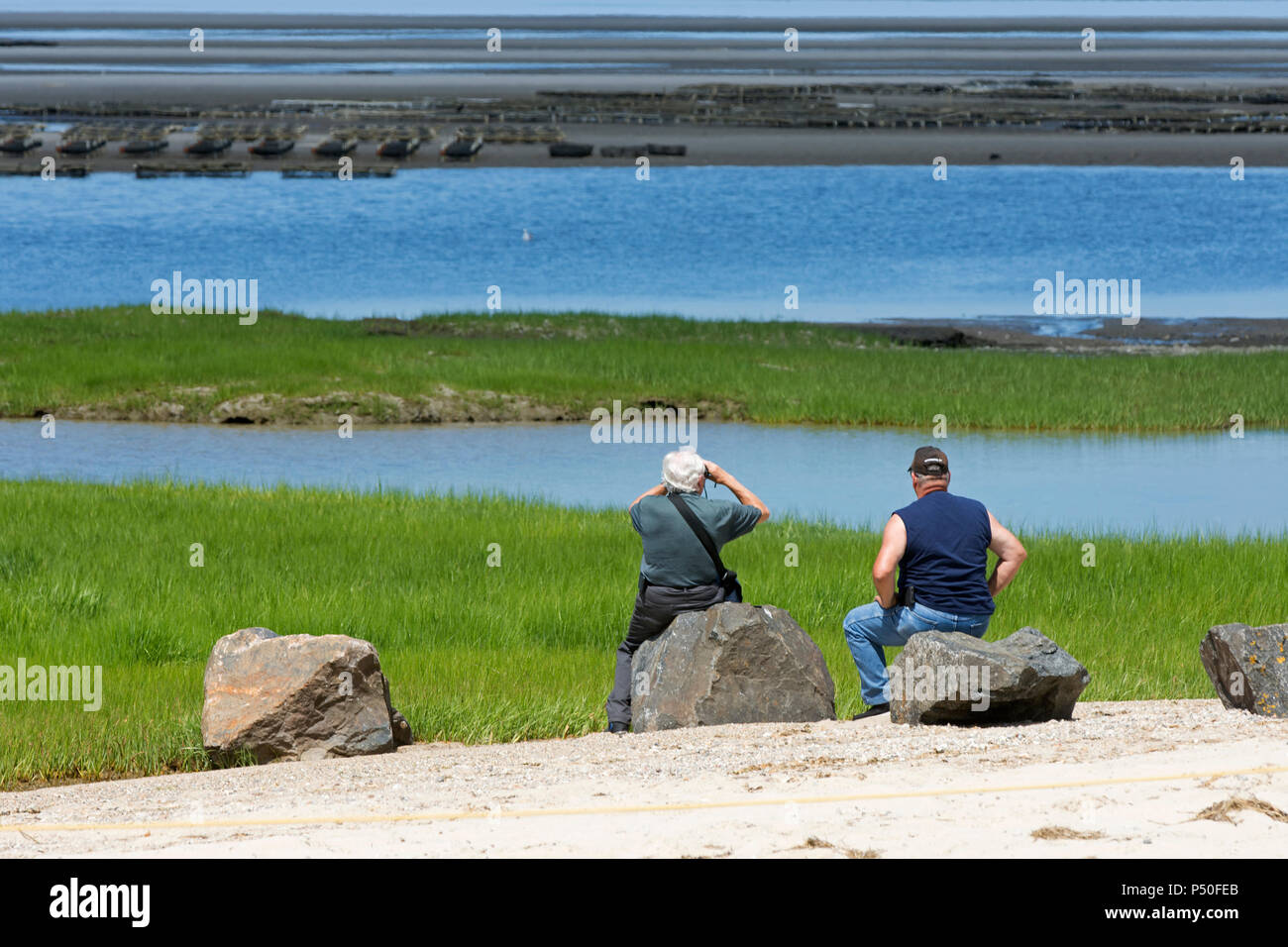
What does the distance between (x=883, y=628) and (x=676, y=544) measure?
4.16 feet

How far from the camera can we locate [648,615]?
994cm

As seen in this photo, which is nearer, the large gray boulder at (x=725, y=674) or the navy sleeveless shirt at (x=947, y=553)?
the navy sleeveless shirt at (x=947, y=553)

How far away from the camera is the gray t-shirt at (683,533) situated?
952cm

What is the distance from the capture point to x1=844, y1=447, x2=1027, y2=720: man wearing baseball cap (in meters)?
9.34

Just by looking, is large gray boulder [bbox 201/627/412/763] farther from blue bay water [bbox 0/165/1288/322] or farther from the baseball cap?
blue bay water [bbox 0/165/1288/322]

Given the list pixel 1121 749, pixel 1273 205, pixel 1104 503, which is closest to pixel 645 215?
pixel 1273 205

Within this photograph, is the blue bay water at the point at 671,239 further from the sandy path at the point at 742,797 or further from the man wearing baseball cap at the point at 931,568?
the sandy path at the point at 742,797

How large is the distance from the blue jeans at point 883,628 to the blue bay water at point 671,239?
32441mm

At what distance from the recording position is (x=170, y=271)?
4938 centimetres

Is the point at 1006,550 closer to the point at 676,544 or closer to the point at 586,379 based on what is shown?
the point at 676,544

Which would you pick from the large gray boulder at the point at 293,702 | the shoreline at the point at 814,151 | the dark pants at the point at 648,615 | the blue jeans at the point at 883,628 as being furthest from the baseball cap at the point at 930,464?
the shoreline at the point at 814,151

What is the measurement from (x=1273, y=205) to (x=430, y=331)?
40721 millimetres

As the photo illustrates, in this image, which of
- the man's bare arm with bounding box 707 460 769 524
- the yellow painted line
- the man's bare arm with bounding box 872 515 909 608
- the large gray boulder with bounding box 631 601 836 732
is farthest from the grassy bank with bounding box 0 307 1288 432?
the yellow painted line

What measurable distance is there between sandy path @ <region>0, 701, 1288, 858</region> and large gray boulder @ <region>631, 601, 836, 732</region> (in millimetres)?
288
